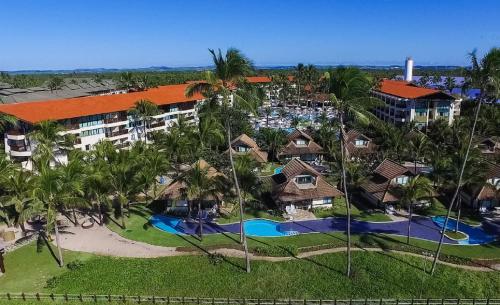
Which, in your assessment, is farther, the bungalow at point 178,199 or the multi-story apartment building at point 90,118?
the multi-story apartment building at point 90,118

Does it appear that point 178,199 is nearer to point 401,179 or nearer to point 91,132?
point 401,179

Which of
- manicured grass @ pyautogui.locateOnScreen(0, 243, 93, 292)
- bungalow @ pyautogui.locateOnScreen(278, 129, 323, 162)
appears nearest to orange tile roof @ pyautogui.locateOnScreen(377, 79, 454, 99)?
bungalow @ pyautogui.locateOnScreen(278, 129, 323, 162)

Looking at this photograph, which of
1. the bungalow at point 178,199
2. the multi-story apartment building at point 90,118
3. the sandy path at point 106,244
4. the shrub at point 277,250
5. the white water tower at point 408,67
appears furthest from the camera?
the white water tower at point 408,67

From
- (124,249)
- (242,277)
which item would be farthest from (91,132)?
Result: (242,277)

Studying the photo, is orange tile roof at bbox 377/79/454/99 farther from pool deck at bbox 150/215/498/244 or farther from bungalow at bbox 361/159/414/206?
pool deck at bbox 150/215/498/244

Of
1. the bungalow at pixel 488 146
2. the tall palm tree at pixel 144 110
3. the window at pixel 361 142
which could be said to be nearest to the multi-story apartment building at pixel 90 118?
the tall palm tree at pixel 144 110

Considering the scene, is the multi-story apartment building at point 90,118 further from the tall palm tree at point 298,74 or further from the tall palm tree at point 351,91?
the tall palm tree at point 298,74
